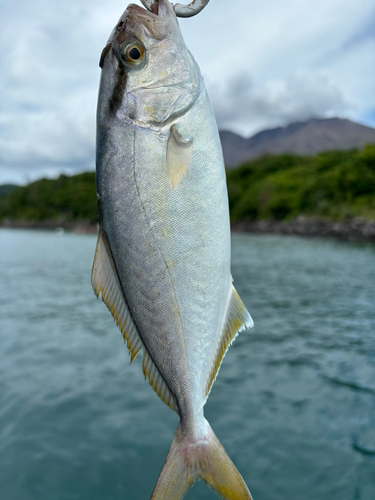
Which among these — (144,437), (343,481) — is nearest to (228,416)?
(144,437)

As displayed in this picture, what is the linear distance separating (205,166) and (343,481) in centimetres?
509

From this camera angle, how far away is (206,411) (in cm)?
688

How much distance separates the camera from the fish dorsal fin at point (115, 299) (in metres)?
1.85

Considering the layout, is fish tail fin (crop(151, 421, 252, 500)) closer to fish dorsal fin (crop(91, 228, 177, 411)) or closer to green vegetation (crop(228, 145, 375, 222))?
fish dorsal fin (crop(91, 228, 177, 411))

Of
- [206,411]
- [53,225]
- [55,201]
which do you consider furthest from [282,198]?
[55,201]

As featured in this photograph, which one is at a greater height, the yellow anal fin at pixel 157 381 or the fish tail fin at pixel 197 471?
the yellow anal fin at pixel 157 381

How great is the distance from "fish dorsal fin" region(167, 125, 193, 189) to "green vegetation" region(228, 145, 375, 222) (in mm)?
54270

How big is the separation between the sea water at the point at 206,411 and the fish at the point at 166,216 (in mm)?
3821

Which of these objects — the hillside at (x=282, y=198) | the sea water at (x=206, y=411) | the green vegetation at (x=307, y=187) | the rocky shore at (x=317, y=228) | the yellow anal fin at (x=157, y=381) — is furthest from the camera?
the green vegetation at (x=307, y=187)

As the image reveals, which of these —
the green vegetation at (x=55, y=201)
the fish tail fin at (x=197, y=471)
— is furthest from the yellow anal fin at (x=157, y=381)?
the green vegetation at (x=55, y=201)

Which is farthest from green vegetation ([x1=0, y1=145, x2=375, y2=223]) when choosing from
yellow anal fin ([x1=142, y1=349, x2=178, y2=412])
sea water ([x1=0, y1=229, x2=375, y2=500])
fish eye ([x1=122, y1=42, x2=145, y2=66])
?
fish eye ([x1=122, y1=42, x2=145, y2=66])

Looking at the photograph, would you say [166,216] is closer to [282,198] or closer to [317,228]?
[317,228]

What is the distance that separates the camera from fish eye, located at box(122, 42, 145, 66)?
66.5 inches

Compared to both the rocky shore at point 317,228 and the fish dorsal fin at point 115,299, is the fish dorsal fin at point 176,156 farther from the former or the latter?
the rocky shore at point 317,228
